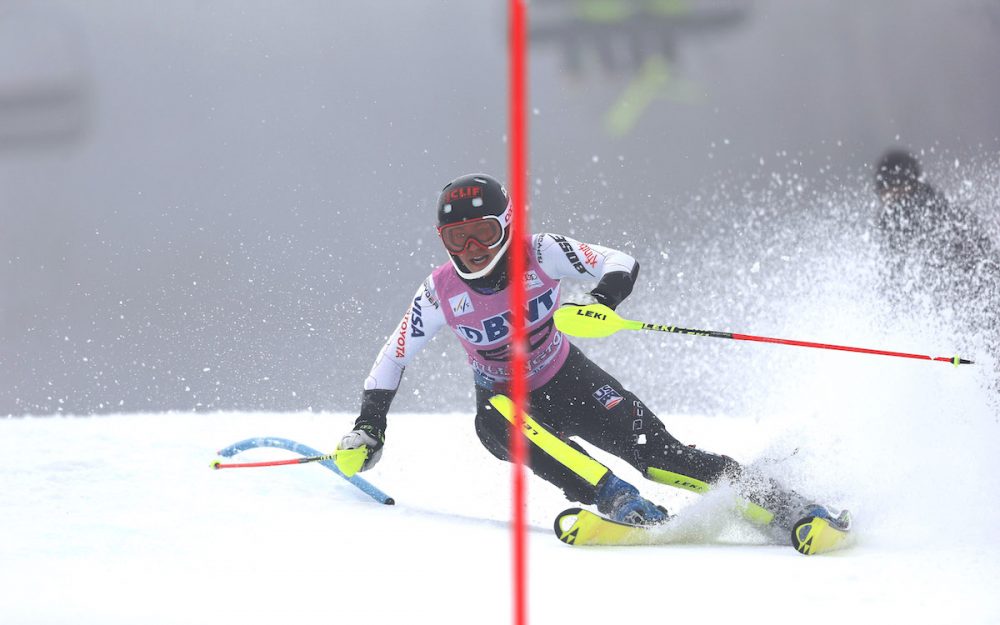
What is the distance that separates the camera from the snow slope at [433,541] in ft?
6.12

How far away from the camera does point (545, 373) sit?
3.06 m

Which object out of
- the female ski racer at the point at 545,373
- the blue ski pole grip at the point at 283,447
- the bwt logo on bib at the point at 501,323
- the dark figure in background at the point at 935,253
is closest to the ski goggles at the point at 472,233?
the female ski racer at the point at 545,373

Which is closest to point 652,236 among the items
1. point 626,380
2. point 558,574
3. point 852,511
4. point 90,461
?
point 626,380

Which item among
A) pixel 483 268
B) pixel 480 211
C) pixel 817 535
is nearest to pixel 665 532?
pixel 817 535

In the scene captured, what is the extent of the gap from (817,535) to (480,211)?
1.30 metres

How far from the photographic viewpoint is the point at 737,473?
2703 mm

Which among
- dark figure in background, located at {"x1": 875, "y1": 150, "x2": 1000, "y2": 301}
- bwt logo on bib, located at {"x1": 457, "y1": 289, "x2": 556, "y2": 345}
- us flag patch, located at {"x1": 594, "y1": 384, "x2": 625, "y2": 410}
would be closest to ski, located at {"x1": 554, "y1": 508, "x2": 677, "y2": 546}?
us flag patch, located at {"x1": 594, "y1": 384, "x2": 625, "y2": 410}

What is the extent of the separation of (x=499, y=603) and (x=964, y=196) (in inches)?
146

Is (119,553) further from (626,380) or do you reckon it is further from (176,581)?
(626,380)

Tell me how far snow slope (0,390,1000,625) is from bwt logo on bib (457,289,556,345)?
1.90 ft

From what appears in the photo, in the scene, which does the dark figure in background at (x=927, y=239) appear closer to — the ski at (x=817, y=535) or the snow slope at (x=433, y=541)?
the snow slope at (x=433, y=541)

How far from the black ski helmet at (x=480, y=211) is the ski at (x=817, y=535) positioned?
1.12 metres

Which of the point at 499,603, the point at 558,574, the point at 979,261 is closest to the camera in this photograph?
the point at 499,603

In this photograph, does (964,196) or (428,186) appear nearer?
(964,196)
